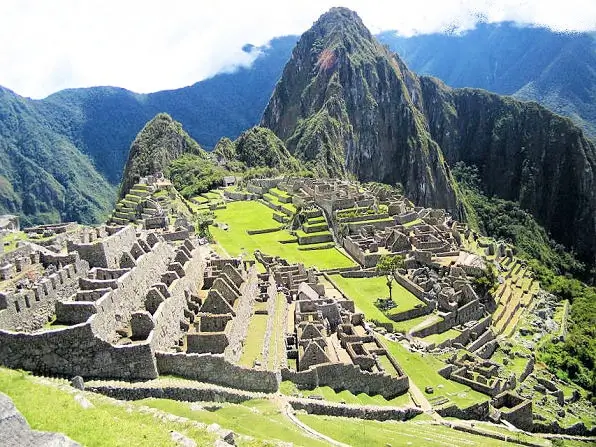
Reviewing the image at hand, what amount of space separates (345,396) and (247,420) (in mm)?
8413

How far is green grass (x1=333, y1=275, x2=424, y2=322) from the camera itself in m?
46.4

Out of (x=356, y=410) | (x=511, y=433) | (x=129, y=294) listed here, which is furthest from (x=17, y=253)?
(x=511, y=433)

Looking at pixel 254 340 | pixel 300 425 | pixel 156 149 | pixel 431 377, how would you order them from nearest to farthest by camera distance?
pixel 300 425 → pixel 254 340 → pixel 431 377 → pixel 156 149

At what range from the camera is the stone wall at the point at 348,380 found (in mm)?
28047

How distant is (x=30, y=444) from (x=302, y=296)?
29.1m

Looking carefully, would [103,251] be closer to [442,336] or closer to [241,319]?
[241,319]

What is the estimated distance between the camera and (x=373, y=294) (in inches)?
2012

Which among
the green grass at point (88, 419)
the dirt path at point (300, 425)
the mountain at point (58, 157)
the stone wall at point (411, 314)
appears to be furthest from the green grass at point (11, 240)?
the mountain at point (58, 157)

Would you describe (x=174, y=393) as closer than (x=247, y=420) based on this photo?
No

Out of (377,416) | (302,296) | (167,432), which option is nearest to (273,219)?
(302,296)

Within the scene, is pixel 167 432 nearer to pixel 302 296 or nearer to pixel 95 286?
pixel 95 286

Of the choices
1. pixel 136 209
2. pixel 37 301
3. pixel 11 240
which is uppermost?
pixel 37 301

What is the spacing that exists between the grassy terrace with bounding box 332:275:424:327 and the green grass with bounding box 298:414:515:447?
53.7 feet

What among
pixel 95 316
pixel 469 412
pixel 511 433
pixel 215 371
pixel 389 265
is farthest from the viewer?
pixel 389 265
